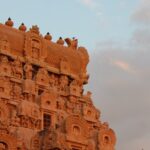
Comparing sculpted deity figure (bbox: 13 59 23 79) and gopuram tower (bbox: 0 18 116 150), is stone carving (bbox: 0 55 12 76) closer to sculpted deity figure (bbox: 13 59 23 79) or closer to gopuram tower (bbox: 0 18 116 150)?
gopuram tower (bbox: 0 18 116 150)

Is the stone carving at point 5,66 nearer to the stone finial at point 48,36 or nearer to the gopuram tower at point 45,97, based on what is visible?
the gopuram tower at point 45,97

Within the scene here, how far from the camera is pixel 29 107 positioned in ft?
217

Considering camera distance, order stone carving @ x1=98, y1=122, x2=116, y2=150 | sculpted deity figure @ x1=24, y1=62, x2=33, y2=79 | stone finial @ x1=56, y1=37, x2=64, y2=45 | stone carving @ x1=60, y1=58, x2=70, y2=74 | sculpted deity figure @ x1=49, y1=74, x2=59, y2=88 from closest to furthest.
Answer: stone carving @ x1=98, y1=122, x2=116, y2=150 → sculpted deity figure @ x1=24, y1=62, x2=33, y2=79 → sculpted deity figure @ x1=49, y1=74, x2=59, y2=88 → stone carving @ x1=60, y1=58, x2=70, y2=74 → stone finial @ x1=56, y1=37, x2=64, y2=45

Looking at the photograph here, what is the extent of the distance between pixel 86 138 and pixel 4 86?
8.91 m

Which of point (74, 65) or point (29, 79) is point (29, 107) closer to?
point (29, 79)

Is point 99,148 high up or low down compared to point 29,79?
down

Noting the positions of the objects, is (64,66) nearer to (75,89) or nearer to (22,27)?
(75,89)

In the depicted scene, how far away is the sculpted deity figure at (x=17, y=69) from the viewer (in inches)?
2763

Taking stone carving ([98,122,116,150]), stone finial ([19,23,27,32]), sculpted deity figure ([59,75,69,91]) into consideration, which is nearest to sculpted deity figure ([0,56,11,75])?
stone finial ([19,23,27,32])

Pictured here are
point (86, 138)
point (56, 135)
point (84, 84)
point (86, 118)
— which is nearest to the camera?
point (56, 135)

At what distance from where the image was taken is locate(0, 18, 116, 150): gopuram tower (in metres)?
63.2

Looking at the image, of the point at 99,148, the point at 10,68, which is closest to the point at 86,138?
the point at 99,148

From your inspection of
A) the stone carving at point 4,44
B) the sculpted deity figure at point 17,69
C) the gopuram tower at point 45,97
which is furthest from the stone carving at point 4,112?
the stone carving at point 4,44

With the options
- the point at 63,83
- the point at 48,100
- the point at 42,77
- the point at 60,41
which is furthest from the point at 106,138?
the point at 60,41
